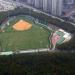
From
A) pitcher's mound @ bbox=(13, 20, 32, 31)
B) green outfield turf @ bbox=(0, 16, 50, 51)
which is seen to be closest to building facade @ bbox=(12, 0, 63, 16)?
green outfield turf @ bbox=(0, 16, 50, 51)

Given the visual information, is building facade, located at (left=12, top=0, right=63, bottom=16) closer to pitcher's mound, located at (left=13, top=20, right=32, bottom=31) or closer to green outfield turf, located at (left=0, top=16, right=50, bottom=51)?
green outfield turf, located at (left=0, top=16, right=50, bottom=51)

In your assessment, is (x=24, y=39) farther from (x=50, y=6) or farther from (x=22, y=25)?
(x=50, y=6)

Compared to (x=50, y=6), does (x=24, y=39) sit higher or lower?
lower

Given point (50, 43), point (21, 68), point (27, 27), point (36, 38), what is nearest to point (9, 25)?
point (27, 27)

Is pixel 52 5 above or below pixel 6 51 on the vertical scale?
above

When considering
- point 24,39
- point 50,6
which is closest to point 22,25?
point 24,39

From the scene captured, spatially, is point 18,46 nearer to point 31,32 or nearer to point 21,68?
point 31,32

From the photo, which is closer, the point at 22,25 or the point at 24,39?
the point at 24,39
